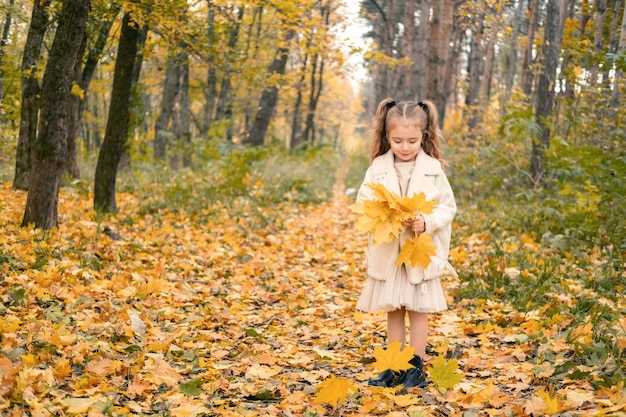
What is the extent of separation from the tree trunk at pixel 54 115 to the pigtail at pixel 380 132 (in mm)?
4156

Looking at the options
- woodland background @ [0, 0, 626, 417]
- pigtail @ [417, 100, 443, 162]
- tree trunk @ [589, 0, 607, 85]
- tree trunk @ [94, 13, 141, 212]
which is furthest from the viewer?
tree trunk @ [589, 0, 607, 85]

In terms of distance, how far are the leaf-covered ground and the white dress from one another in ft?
1.11

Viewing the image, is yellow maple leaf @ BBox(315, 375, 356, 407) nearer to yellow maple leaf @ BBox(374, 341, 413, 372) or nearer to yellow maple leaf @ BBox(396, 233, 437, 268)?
yellow maple leaf @ BBox(374, 341, 413, 372)

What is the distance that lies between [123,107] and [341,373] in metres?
6.56

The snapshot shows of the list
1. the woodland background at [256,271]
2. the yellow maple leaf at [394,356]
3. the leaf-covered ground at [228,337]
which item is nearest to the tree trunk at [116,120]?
the woodland background at [256,271]

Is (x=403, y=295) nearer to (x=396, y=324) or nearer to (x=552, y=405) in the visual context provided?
(x=396, y=324)

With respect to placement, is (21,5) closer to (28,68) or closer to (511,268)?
(28,68)

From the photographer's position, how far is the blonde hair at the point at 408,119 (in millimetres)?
4012

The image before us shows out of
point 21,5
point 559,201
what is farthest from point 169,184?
point 559,201

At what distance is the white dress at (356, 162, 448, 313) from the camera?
12.7 feet

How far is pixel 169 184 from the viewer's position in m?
13.0

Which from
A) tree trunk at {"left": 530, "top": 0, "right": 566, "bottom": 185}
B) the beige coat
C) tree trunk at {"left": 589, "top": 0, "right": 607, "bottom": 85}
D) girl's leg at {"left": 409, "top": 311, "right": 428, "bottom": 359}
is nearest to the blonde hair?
the beige coat

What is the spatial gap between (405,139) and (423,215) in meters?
0.53

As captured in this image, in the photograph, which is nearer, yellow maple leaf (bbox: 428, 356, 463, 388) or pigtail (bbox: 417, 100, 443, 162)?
yellow maple leaf (bbox: 428, 356, 463, 388)
